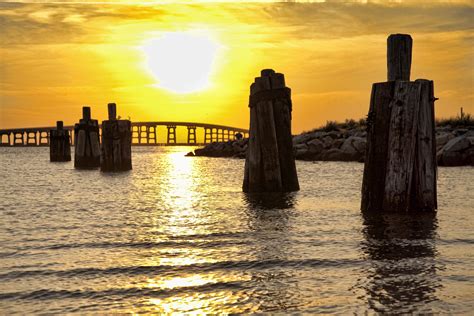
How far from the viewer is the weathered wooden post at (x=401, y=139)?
A: 9.85 m

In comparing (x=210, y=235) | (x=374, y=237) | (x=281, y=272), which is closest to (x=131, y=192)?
(x=210, y=235)

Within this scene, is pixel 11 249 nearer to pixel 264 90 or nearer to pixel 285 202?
pixel 285 202

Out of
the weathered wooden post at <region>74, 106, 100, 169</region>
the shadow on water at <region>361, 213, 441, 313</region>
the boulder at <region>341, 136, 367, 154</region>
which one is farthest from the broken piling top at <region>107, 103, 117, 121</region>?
the shadow on water at <region>361, 213, 441, 313</region>

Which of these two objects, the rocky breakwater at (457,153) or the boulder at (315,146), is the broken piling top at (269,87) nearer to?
the rocky breakwater at (457,153)

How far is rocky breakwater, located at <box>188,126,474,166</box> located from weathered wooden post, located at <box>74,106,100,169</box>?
45.3 feet

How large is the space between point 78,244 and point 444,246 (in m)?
4.85

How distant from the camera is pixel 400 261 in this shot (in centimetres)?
668

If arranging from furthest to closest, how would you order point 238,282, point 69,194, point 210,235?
point 69,194 < point 210,235 < point 238,282

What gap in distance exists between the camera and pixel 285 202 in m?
13.0

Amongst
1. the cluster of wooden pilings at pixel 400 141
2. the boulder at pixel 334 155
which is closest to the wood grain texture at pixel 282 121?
the cluster of wooden pilings at pixel 400 141

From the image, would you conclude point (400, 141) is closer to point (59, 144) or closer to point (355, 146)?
point (355, 146)

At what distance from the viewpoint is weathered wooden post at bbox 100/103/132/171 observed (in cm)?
2603

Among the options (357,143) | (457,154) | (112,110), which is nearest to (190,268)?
(112,110)

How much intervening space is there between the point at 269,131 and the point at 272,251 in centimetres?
679
